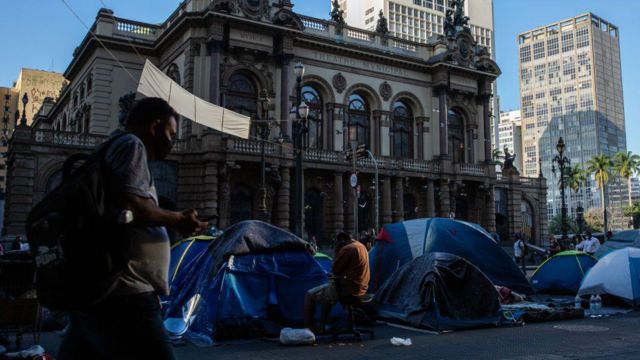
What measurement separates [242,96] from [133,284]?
1187 inches

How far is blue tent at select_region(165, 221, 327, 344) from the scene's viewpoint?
398 inches

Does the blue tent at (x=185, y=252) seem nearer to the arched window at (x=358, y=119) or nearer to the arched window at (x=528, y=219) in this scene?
the arched window at (x=358, y=119)

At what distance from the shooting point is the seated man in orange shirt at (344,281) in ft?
31.2

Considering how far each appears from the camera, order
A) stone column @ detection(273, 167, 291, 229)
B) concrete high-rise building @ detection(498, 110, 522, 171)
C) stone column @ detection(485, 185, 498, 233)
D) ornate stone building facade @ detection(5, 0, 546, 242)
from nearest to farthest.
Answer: ornate stone building facade @ detection(5, 0, 546, 242)
stone column @ detection(273, 167, 291, 229)
stone column @ detection(485, 185, 498, 233)
concrete high-rise building @ detection(498, 110, 522, 171)

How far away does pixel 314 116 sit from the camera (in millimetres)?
35594

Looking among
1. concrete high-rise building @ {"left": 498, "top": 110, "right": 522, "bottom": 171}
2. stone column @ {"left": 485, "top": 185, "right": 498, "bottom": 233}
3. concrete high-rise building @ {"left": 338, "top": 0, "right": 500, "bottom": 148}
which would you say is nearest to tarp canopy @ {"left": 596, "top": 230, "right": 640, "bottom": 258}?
stone column @ {"left": 485, "top": 185, "right": 498, "bottom": 233}

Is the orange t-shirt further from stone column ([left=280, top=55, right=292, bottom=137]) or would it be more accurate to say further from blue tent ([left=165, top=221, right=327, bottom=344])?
stone column ([left=280, top=55, right=292, bottom=137])

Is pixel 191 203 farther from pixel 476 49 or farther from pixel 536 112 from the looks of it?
pixel 536 112

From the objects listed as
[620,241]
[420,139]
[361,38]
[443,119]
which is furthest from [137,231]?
[443,119]

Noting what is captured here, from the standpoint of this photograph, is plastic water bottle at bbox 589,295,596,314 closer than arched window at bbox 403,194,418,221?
Yes

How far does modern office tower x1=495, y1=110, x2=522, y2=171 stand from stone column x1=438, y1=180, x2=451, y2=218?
4131 inches

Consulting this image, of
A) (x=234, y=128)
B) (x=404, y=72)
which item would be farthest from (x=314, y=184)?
(x=234, y=128)

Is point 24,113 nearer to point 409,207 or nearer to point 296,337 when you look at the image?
point 409,207

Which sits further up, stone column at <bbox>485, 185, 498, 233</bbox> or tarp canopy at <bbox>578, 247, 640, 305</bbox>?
stone column at <bbox>485, 185, 498, 233</bbox>
